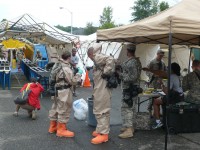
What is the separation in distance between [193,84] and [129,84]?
170 centimetres

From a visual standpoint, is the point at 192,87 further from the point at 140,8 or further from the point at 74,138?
the point at 140,8

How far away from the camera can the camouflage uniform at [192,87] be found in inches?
289

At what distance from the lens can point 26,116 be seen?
8750 mm

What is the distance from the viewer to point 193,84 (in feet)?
24.2

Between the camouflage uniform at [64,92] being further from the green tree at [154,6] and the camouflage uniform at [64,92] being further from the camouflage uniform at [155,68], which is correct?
the green tree at [154,6]

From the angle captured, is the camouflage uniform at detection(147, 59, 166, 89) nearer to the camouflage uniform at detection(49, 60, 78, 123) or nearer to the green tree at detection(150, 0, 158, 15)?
the camouflage uniform at detection(49, 60, 78, 123)

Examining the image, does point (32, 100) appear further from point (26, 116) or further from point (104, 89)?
point (104, 89)

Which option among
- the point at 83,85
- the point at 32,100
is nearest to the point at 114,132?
the point at 32,100

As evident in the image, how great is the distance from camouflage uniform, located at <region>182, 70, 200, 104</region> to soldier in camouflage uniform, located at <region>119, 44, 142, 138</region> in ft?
4.81

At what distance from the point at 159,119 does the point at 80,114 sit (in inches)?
80.2

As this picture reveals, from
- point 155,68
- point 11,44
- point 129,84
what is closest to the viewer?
point 129,84

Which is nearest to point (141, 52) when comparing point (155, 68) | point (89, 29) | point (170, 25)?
point (155, 68)

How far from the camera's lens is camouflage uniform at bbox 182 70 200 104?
7328mm

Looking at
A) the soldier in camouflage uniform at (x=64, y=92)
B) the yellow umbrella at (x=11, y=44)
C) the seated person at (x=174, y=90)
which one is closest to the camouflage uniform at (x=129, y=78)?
the seated person at (x=174, y=90)
